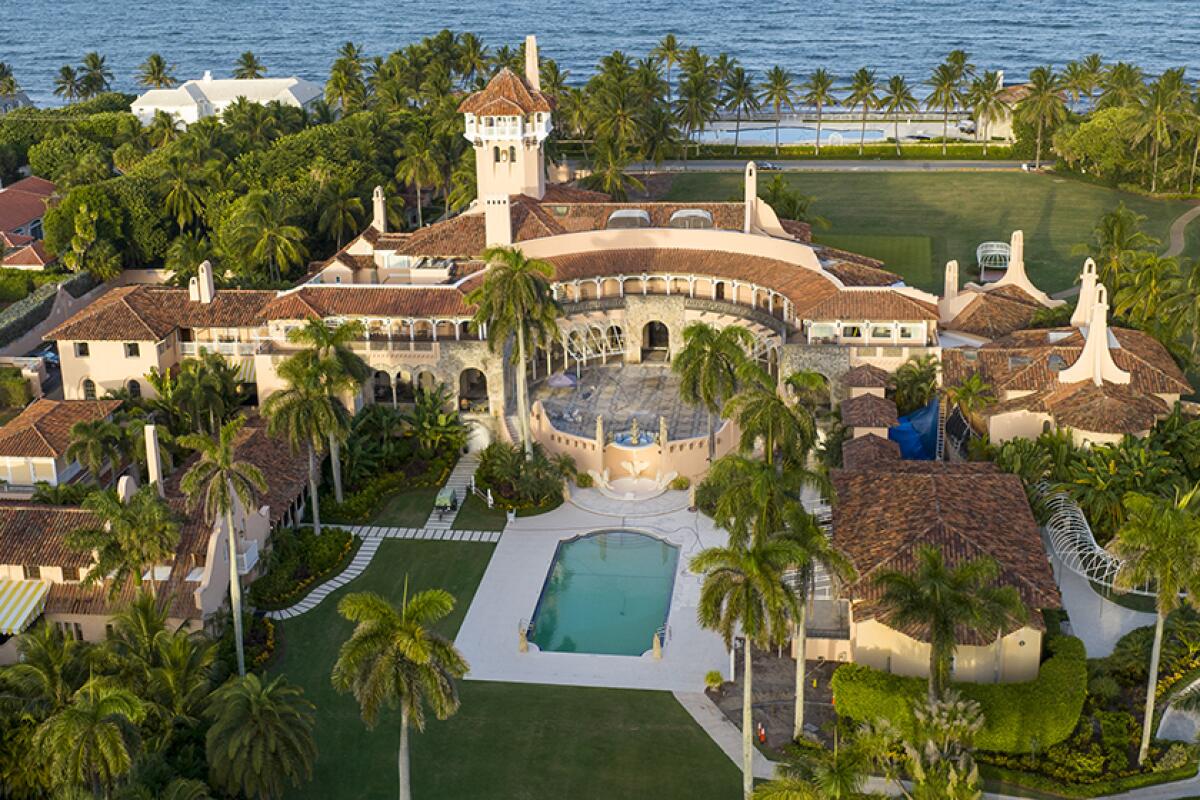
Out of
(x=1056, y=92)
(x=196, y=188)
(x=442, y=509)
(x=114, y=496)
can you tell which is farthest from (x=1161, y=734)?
(x=1056, y=92)

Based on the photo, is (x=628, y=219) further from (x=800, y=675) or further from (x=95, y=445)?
(x=800, y=675)

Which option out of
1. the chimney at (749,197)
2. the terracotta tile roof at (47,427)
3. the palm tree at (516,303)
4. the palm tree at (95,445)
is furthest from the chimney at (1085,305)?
the terracotta tile roof at (47,427)

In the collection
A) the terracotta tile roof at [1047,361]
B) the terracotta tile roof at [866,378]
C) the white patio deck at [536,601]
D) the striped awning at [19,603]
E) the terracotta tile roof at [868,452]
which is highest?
the terracotta tile roof at [1047,361]

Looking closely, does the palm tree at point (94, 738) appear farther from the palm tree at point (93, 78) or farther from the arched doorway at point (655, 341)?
the palm tree at point (93, 78)

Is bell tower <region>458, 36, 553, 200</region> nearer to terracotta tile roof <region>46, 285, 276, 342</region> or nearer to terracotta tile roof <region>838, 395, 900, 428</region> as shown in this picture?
terracotta tile roof <region>46, 285, 276, 342</region>

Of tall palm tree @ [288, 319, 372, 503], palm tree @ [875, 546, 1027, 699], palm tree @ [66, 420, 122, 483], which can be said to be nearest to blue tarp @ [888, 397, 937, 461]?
palm tree @ [875, 546, 1027, 699]
